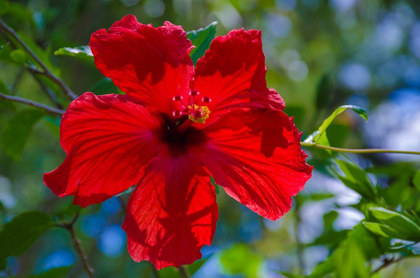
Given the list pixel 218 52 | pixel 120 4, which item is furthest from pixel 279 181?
pixel 120 4

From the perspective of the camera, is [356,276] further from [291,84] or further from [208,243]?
[291,84]

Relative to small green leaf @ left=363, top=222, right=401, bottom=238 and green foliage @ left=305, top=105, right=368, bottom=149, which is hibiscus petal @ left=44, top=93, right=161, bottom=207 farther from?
small green leaf @ left=363, top=222, right=401, bottom=238

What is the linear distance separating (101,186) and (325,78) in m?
0.82

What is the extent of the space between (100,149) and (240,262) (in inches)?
41.0

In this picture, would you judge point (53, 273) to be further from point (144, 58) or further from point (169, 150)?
point (144, 58)

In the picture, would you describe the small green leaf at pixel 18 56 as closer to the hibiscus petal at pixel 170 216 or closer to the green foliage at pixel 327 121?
the hibiscus petal at pixel 170 216

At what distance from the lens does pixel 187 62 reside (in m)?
0.78

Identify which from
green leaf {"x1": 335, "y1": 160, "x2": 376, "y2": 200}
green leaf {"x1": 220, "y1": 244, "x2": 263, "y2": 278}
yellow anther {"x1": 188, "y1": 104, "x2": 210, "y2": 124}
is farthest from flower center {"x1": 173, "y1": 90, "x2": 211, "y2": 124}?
green leaf {"x1": 220, "y1": 244, "x2": 263, "y2": 278}

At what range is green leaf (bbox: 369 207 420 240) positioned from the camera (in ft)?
2.44


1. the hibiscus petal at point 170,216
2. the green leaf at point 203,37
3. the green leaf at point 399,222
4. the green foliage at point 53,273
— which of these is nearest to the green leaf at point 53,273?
the green foliage at point 53,273

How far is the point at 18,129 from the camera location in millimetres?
1086

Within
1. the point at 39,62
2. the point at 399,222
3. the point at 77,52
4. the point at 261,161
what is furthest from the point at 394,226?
the point at 39,62

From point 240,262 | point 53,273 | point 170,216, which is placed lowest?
point 240,262

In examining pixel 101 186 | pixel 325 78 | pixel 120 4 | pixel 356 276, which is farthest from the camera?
pixel 120 4
